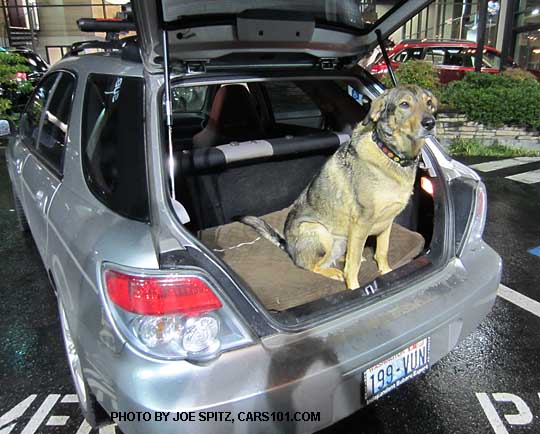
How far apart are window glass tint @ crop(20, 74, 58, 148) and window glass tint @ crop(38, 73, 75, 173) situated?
7.9 inches

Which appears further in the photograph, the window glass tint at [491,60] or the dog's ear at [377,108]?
the window glass tint at [491,60]

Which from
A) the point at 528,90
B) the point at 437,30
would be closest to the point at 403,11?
the point at 528,90

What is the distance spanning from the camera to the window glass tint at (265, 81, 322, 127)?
395cm

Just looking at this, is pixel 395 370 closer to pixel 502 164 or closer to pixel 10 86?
pixel 502 164

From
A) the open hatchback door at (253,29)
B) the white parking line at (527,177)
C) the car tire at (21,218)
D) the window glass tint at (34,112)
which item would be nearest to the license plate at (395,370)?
the open hatchback door at (253,29)

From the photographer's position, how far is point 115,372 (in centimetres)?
159

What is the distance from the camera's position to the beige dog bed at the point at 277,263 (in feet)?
8.28

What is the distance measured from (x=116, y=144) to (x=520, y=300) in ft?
9.83

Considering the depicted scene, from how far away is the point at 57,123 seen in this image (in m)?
2.71

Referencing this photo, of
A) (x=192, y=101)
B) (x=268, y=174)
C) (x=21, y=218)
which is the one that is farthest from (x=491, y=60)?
(x=21, y=218)

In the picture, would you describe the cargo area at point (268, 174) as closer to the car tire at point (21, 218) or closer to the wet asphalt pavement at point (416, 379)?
the wet asphalt pavement at point (416, 379)

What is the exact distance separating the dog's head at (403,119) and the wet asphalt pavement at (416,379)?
130 centimetres

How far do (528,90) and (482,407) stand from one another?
7.23 m

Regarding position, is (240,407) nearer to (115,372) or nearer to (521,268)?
(115,372)
